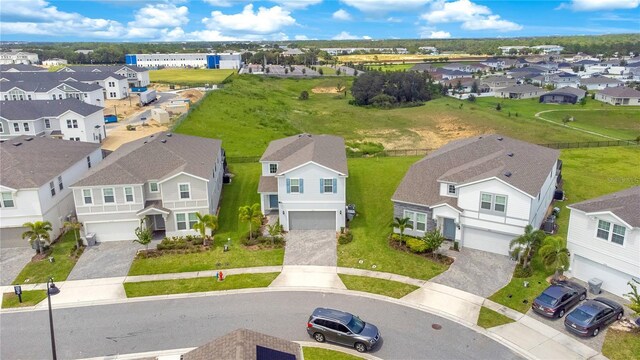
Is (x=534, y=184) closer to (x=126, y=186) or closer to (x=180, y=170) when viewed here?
(x=180, y=170)

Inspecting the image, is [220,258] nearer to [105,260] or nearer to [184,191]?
[184,191]

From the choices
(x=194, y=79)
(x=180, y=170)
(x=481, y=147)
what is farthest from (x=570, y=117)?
(x=194, y=79)

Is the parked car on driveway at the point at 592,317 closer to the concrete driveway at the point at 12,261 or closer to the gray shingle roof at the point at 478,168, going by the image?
the gray shingle roof at the point at 478,168

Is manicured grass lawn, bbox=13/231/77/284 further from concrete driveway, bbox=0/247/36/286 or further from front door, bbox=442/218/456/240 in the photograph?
front door, bbox=442/218/456/240

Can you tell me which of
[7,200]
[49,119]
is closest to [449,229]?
[7,200]

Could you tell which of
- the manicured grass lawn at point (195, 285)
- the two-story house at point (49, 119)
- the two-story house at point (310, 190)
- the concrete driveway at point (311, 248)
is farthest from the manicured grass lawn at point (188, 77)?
the manicured grass lawn at point (195, 285)

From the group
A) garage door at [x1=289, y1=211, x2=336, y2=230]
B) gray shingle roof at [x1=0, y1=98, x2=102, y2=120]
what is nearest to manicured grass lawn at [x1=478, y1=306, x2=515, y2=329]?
garage door at [x1=289, y1=211, x2=336, y2=230]
